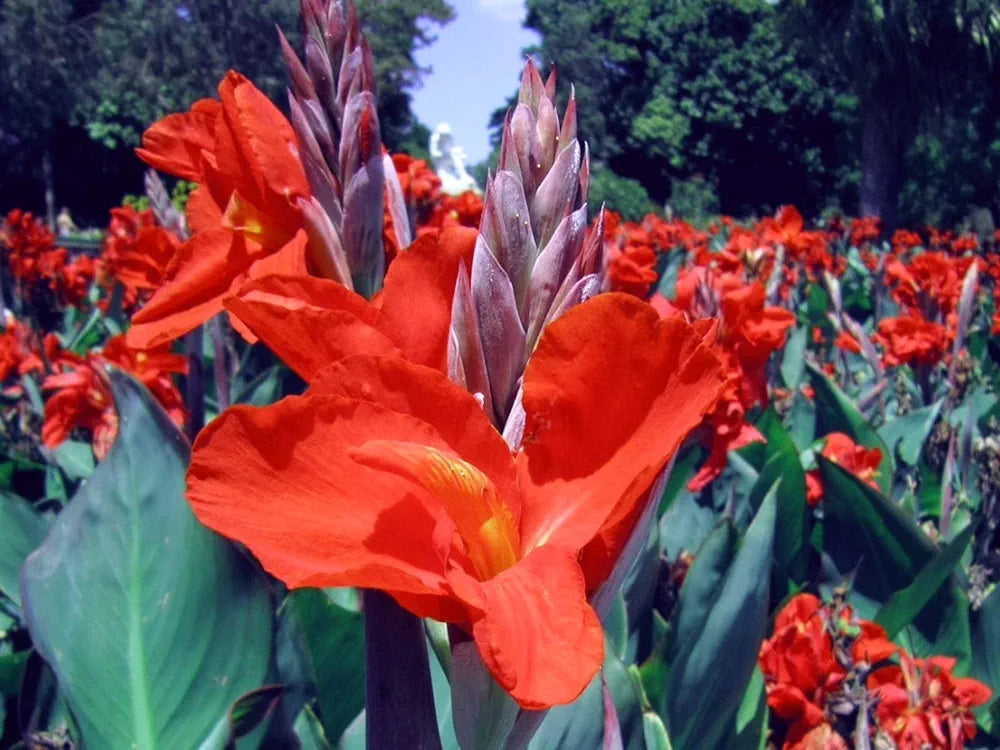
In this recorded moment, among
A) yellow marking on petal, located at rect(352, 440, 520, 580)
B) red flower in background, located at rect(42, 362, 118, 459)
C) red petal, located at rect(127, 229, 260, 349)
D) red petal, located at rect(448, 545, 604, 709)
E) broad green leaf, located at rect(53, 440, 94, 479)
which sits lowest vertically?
broad green leaf, located at rect(53, 440, 94, 479)

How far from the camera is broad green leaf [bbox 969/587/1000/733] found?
162cm

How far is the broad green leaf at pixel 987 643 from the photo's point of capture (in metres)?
1.62

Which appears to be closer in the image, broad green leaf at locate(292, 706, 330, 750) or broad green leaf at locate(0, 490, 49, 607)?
broad green leaf at locate(292, 706, 330, 750)

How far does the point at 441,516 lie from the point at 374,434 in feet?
0.17

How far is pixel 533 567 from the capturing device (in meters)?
0.44

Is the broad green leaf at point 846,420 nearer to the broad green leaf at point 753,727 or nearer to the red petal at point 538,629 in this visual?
the broad green leaf at point 753,727

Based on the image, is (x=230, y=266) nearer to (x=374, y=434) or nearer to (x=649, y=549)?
(x=374, y=434)

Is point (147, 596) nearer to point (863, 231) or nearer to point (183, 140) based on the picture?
point (183, 140)

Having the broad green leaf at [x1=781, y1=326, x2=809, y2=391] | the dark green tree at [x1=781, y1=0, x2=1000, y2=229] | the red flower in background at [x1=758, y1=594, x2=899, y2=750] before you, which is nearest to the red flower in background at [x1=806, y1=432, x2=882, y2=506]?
the red flower in background at [x1=758, y1=594, x2=899, y2=750]

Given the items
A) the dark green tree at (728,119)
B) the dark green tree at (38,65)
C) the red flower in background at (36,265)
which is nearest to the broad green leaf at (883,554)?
the red flower in background at (36,265)

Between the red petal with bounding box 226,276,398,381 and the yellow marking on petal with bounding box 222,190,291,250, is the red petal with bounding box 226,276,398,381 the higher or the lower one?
the lower one

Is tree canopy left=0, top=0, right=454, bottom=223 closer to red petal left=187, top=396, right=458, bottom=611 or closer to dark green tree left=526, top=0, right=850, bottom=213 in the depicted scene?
dark green tree left=526, top=0, right=850, bottom=213

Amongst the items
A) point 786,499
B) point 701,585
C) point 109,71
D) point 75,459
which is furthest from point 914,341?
point 109,71

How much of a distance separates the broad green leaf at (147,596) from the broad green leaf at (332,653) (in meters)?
0.11
